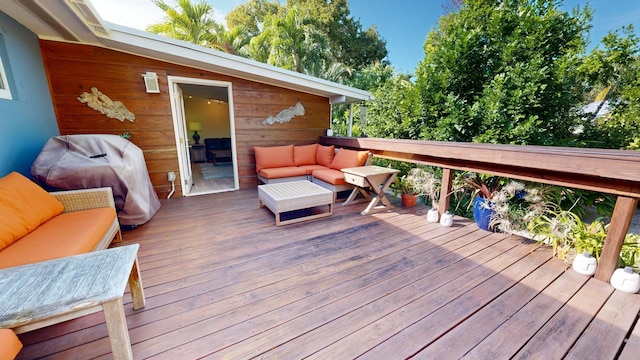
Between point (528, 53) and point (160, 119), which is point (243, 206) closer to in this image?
point (160, 119)

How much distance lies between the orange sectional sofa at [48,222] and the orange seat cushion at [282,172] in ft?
7.20

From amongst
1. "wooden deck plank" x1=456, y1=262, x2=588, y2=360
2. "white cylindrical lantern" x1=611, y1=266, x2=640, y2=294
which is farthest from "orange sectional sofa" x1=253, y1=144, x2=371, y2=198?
"white cylindrical lantern" x1=611, y1=266, x2=640, y2=294

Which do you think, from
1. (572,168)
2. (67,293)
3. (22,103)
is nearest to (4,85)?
(22,103)

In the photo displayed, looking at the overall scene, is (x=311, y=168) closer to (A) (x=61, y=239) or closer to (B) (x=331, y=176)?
(B) (x=331, y=176)

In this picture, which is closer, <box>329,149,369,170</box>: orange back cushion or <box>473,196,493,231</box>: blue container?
<box>473,196,493,231</box>: blue container

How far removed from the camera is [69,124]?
11.4 ft

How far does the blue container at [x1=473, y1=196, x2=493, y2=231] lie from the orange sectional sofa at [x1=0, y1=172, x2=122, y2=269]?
3.77 m

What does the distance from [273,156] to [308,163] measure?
736mm

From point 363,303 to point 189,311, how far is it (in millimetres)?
1190

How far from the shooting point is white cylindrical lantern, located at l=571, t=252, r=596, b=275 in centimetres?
200

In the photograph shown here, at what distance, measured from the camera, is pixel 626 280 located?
1807mm

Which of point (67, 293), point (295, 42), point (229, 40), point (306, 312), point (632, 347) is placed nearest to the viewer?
point (67, 293)

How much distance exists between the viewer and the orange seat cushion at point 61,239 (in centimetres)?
145

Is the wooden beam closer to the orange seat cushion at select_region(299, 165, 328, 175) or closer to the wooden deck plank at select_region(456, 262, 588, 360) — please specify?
the wooden deck plank at select_region(456, 262, 588, 360)
